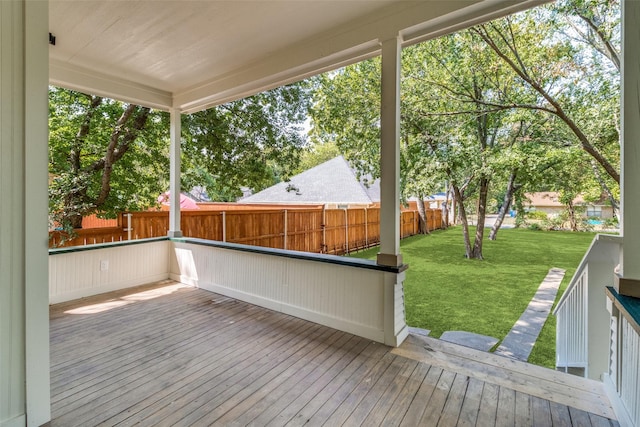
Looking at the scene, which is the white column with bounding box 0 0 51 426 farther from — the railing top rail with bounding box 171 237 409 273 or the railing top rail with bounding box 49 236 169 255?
the railing top rail with bounding box 49 236 169 255

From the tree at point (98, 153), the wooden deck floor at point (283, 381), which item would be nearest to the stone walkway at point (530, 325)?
the wooden deck floor at point (283, 381)

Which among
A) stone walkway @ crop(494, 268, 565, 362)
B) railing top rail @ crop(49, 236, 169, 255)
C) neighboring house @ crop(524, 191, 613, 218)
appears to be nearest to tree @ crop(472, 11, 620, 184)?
stone walkway @ crop(494, 268, 565, 362)

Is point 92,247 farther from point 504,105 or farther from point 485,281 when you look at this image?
point 485,281

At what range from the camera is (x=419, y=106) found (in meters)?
6.27

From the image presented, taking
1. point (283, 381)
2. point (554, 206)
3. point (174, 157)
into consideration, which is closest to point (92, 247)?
point (174, 157)

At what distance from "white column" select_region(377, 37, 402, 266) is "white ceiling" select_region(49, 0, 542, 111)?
26cm

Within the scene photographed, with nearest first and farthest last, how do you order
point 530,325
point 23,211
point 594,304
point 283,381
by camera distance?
point 23,211 < point 283,381 < point 594,304 < point 530,325

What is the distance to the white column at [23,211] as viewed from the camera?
1527 millimetres

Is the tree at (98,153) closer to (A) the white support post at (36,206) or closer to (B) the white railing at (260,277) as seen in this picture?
(B) the white railing at (260,277)

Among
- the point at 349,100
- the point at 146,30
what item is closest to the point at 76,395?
the point at 146,30

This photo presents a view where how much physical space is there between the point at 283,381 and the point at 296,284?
1.30 meters

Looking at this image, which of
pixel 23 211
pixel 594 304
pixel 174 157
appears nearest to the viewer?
pixel 23 211

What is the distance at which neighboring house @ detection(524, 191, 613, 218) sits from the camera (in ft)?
34.1

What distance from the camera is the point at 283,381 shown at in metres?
2.16
